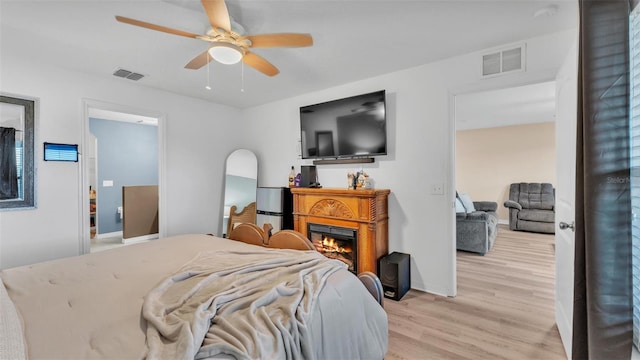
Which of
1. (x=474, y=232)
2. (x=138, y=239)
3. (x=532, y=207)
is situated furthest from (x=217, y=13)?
(x=532, y=207)

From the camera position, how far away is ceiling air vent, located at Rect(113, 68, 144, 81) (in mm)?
2912

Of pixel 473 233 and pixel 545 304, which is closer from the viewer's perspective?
pixel 545 304

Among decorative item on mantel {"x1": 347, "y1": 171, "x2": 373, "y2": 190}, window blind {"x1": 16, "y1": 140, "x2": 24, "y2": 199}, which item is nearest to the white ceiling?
window blind {"x1": 16, "y1": 140, "x2": 24, "y2": 199}

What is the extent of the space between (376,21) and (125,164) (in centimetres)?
555

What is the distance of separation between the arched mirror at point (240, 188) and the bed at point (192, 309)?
2.23m

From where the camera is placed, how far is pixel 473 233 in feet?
13.3

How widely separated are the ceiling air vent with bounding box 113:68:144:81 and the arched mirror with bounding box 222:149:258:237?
1.58m

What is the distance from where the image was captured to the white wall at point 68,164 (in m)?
2.58

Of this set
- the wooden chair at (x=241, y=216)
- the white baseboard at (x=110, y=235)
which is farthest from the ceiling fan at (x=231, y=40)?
the white baseboard at (x=110, y=235)

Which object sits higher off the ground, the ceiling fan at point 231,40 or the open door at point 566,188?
the ceiling fan at point 231,40

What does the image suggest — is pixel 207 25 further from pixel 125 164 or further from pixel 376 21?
pixel 125 164

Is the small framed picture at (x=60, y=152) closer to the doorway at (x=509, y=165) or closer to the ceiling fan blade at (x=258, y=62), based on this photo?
the ceiling fan blade at (x=258, y=62)

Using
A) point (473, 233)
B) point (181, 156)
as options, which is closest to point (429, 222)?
point (473, 233)

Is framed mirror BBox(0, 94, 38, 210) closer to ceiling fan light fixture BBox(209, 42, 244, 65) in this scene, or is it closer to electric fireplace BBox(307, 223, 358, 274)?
ceiling fan light fixture BBox(209, 42, 244, 65)
